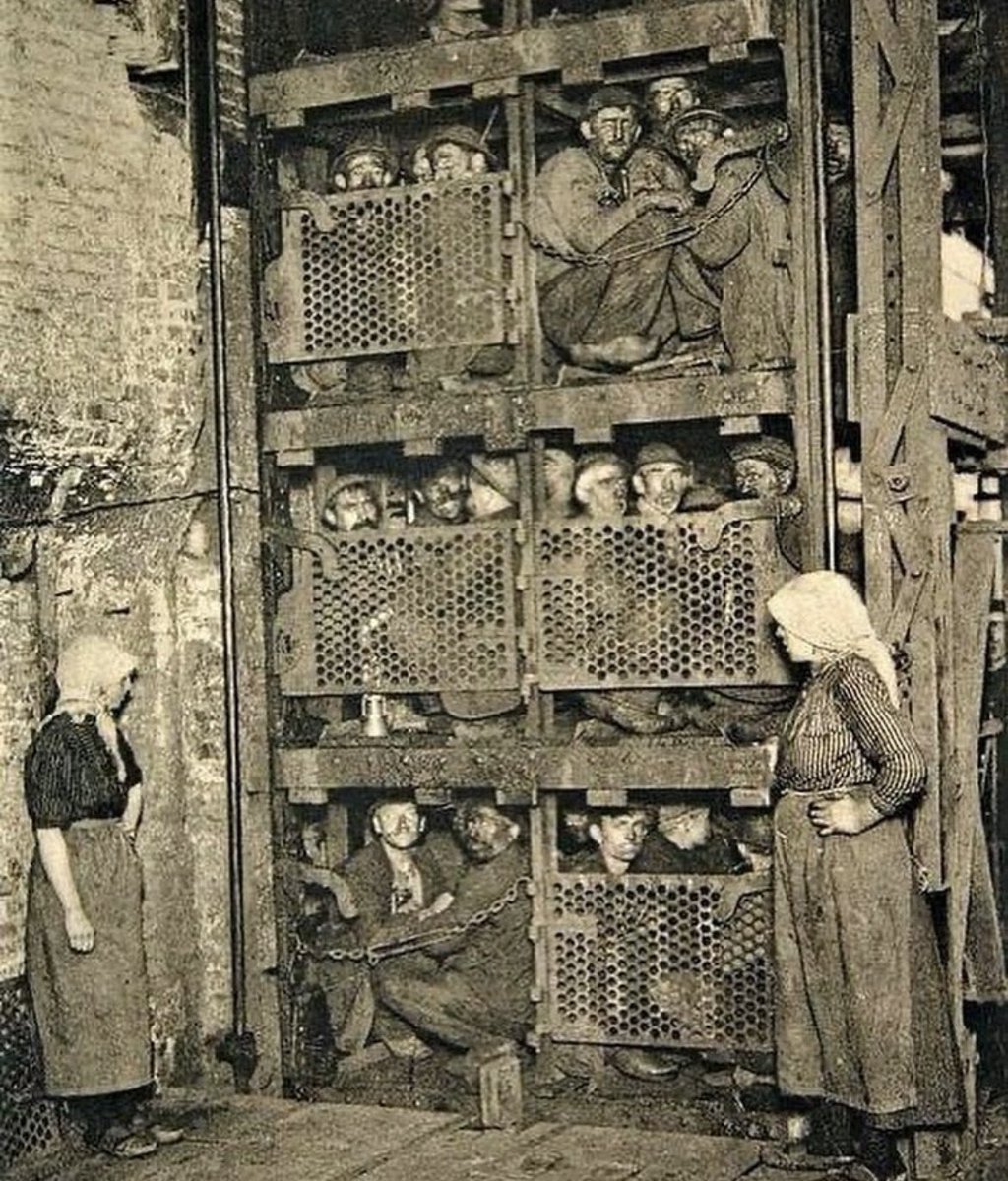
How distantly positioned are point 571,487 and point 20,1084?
3460mm

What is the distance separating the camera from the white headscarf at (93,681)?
791cm

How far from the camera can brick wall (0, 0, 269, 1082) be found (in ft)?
26.6

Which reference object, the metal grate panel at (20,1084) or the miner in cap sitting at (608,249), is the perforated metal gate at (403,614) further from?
the metal grate panel at (20,1084)

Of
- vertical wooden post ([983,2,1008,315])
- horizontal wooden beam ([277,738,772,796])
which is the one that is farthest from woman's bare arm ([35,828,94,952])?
vertical wooden post ([983,2,1008,315])

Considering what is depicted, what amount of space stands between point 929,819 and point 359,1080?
3.00 metres

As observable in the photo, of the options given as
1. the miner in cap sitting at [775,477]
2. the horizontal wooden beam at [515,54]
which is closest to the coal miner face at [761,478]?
the miner in cap sitting at [775,477]

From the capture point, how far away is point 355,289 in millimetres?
9125

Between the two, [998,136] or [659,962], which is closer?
[659,962]

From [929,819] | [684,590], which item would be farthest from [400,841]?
[929,819]

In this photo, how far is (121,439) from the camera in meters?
8.71

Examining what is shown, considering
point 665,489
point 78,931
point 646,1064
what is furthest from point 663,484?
point 78,931

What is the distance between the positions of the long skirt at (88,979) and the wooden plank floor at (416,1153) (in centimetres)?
44

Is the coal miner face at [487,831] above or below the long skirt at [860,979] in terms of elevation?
above

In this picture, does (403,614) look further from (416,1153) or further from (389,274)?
(416,1153)
